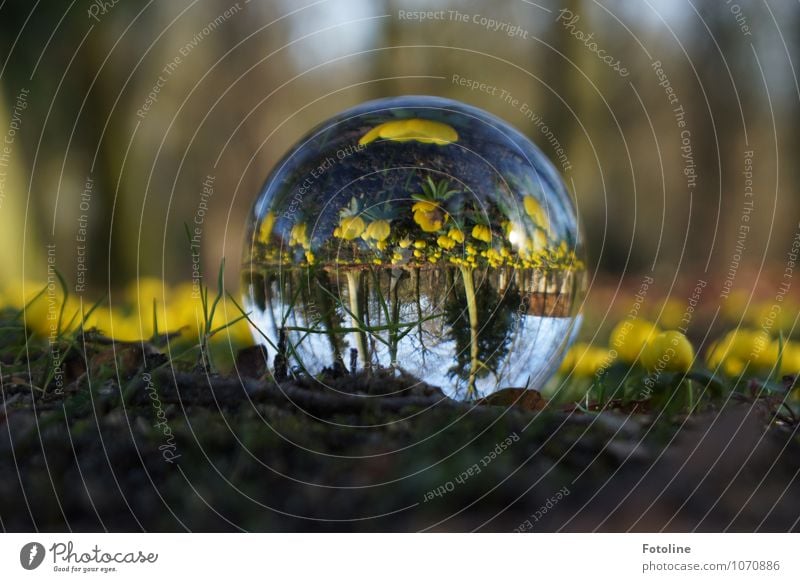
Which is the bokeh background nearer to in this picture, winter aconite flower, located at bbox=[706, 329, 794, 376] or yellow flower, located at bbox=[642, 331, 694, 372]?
winter aconite flower, located at bbox=[706, 329, 794, 376]

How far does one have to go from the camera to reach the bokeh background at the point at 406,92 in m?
4.02

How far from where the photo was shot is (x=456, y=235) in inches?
54.7

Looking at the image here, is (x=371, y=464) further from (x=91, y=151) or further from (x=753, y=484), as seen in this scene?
(x=91, y=151)

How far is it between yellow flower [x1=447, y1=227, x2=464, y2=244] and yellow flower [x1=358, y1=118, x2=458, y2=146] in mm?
184

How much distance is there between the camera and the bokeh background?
402cm

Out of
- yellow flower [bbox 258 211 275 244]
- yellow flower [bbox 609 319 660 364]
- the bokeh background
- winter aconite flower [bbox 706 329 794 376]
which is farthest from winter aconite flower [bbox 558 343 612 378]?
the bokeh background

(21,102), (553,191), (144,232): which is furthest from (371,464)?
(144,232)

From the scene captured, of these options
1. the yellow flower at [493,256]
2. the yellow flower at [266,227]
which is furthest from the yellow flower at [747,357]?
the yellow flower at [266,227]

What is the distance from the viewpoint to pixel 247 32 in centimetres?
437

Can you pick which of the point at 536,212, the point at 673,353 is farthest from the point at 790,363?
the point at 536,212

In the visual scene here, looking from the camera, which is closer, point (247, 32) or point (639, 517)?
point (639, 517)

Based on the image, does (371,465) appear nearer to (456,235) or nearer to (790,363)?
(456,235)

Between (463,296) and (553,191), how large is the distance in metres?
0.32
